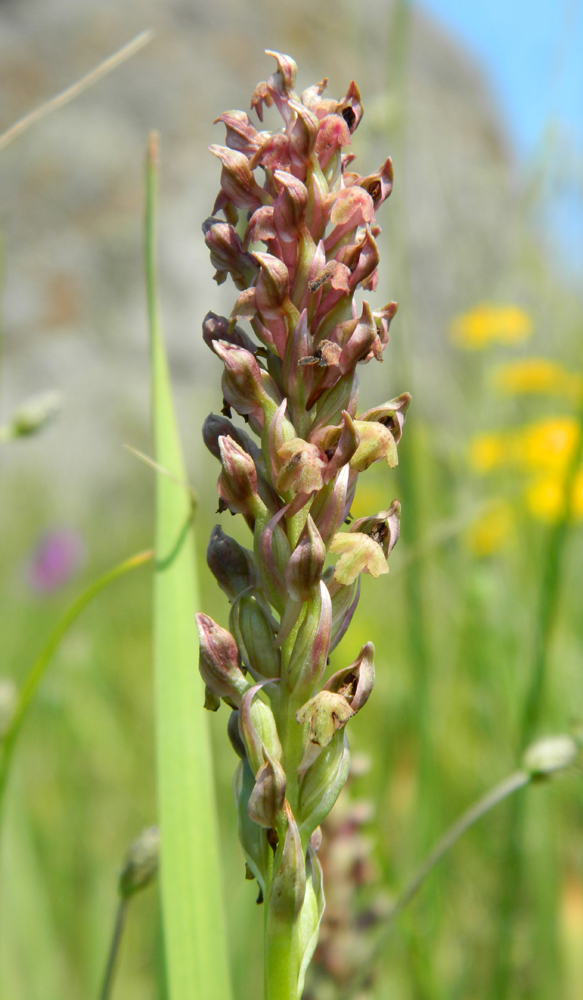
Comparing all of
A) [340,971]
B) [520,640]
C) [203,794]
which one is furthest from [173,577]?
[520,640]

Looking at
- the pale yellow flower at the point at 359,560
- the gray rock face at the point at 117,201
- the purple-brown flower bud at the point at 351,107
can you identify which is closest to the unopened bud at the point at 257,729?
the pale yellow flower at the point at 359,560

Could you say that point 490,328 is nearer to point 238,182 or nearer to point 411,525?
point 411,525

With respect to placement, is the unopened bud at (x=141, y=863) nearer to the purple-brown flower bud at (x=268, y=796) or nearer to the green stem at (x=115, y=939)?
the green stem at (x=115, y=939)

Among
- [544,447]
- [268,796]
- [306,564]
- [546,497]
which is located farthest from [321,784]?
[544,447]

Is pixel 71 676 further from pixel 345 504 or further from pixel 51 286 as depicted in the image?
pixel 51 286

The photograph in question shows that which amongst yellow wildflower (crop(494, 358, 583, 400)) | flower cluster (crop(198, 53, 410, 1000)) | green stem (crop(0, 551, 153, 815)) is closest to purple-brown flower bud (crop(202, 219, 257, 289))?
flower cluster (crop(198, 53, 410, 1000))
